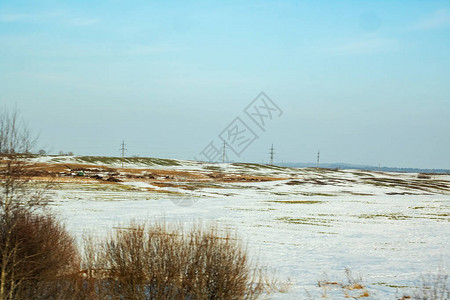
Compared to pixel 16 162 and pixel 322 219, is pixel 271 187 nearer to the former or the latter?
pixel 322 219

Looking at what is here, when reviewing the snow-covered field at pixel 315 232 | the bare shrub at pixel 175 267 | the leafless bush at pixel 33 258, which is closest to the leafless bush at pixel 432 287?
the snow-covered field at pixel 315 232

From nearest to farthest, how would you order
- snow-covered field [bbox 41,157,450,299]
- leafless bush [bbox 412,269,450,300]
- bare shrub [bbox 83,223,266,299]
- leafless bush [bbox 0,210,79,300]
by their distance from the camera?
leafless bush [bbox 0,210,79,300], bare shrub [bbox 83,223,266,299], leafless bush [bbox 412,269,450,300], snow-covered field [bbox 41,157,450,299]

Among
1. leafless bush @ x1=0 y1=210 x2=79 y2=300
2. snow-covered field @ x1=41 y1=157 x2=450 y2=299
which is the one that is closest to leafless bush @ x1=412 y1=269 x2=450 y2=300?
snow-covered field @ x1=41 y1=157 x2=450 y2=299

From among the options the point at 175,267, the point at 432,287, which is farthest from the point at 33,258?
Answer: the point at 432,287

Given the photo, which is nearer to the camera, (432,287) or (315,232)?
(432,287)

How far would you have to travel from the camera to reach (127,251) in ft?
43.9

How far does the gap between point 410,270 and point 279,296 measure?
30.9ft

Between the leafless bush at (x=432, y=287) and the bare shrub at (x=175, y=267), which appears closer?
the bare shrub at (x=175, y=267)

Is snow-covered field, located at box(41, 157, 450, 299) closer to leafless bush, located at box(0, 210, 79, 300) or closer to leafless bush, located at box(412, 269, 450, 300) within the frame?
leafless bush, located at box(412, 269, 450, 300)

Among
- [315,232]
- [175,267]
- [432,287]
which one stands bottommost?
[315,232]

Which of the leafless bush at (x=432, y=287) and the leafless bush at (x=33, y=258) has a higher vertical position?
the leafless bush at (x=33, y=258)

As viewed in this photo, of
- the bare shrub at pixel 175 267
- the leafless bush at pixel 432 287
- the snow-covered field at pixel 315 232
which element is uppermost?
the bare shrub at pixel 175 267

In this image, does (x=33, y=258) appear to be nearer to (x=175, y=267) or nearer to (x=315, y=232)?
(x=175, y=267)

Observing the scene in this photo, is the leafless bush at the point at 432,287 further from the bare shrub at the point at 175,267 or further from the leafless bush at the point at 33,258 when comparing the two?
the leafless bush at the point at 33,258
